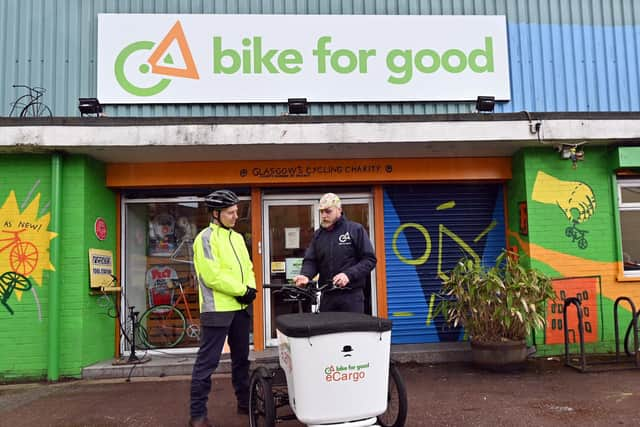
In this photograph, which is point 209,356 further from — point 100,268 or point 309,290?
point 100,268

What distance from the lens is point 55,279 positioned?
6.37 m

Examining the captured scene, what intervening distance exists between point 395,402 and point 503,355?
8.72 ft

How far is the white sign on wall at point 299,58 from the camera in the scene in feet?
23.5

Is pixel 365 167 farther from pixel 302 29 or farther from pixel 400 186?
pixel 302 29

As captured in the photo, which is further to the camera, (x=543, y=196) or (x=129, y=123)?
(x=543, y=196)

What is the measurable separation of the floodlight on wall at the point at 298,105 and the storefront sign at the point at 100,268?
318cm

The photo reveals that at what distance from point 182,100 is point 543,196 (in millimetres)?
5083

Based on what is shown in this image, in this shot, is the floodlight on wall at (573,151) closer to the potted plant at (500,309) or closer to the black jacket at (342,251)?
the potted plant at (500,309)

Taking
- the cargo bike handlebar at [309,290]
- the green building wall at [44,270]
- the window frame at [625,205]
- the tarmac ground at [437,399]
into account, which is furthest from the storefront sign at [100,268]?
the window frame at [625,205]

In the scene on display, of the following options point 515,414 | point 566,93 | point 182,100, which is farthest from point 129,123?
point 566,93

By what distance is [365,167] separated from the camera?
24.3 feet

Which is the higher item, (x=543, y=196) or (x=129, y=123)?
(x=129, y=123)

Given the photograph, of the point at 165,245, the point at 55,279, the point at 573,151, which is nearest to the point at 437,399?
the point at 573,151

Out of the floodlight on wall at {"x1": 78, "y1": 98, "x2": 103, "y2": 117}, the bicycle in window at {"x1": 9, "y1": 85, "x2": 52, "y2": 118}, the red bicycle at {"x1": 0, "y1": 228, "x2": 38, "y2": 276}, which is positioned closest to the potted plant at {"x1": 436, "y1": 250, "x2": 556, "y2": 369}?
the floodlight on wall at {"x1": 78, "y1": 98, "x2": 103, "y2": 117}
